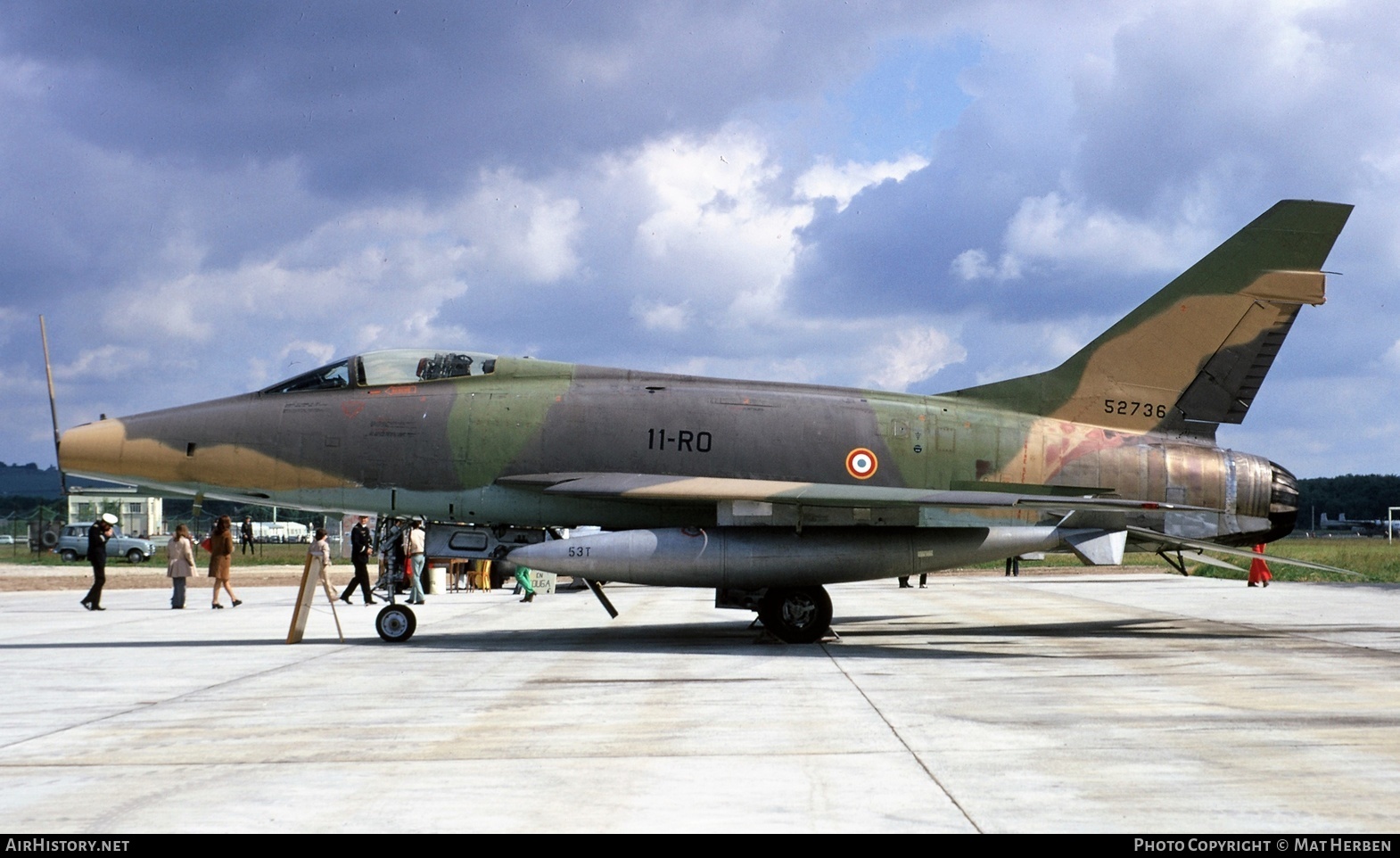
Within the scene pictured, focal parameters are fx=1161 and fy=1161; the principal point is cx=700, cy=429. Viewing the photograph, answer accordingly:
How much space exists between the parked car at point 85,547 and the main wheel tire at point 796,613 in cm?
4718

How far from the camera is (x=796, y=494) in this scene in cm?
1313

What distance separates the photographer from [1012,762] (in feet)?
21.3

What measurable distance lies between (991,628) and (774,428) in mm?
4934

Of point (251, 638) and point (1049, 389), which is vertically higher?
point (1049, 389)

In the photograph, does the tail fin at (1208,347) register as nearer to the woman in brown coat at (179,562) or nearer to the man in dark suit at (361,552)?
the man in dark suit at (361,552)

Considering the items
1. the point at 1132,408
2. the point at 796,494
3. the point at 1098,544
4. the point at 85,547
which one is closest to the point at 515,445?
the point at 796,494

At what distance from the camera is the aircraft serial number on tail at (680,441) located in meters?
14.3

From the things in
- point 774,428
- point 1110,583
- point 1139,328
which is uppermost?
point 1139,328

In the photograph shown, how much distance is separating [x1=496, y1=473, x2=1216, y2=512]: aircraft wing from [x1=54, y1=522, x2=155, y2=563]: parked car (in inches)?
1836

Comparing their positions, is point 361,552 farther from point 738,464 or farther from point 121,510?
point 121,510

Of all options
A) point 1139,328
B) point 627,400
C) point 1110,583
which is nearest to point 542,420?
point 627,400

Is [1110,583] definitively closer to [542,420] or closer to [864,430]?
[864,430]

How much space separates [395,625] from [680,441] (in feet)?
13.7

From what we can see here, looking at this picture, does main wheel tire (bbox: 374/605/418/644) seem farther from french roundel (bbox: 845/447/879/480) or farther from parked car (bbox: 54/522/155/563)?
parked car (bbox: 54/522/155/563)
